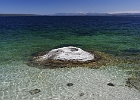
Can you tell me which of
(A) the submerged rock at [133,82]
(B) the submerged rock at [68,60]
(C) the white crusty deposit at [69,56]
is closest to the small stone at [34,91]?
(B) the submerged rock at [68,60]

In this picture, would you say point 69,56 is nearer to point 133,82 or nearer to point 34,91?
point 133,82

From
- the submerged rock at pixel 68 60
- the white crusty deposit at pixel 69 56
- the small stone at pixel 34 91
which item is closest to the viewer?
the small stone at pixel 34 91

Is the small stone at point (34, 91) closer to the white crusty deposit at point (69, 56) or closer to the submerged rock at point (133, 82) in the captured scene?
the submerged rock at point (133, 82)

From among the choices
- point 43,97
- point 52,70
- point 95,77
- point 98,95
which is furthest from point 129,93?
point 52,70

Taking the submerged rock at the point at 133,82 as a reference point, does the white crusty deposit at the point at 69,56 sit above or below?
above

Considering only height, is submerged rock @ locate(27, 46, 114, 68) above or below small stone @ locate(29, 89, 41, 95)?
above

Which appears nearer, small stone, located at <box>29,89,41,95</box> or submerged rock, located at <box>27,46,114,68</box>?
small stone, located at <box>29,89,41,95</box>

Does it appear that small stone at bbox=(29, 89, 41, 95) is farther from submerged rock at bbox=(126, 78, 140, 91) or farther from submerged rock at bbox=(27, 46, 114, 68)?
submerged rock at bbox=(126, 78, 140, 91)

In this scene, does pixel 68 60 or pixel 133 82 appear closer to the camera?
pixel 133 82

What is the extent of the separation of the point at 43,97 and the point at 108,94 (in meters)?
4.52

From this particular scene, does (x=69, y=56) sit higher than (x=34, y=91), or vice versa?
(x=69, y=56)

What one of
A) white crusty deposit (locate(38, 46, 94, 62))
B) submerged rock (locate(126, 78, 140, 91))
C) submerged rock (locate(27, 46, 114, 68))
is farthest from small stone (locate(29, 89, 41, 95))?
white crusty deposit (locate(38, 46, 94, 62))

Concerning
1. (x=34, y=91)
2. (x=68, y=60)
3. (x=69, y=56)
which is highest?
(x=69, y=56)


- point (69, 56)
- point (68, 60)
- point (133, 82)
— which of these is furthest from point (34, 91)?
point (69, 56)
